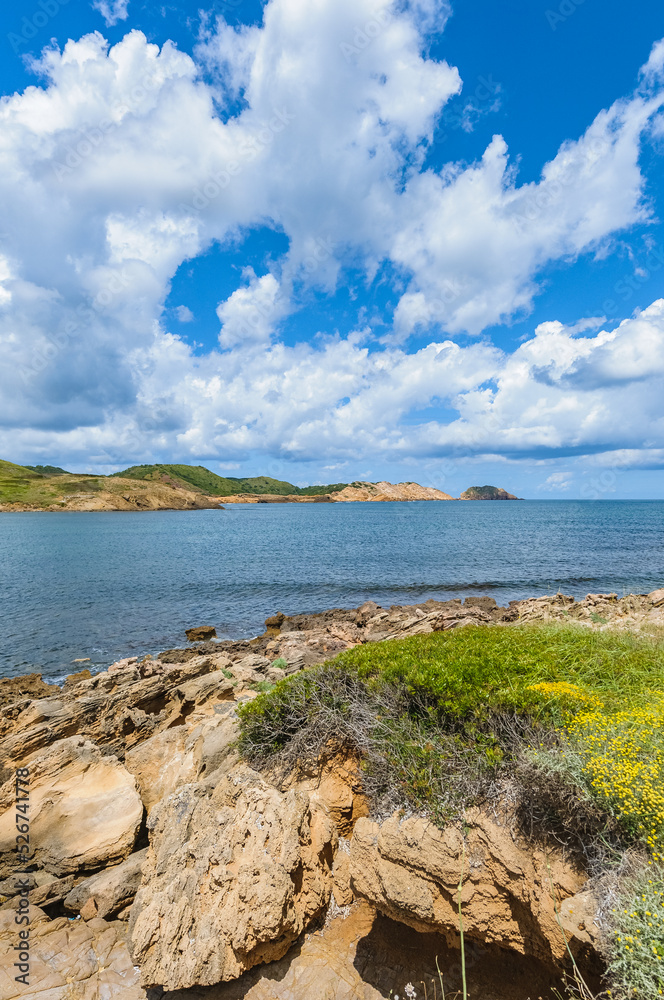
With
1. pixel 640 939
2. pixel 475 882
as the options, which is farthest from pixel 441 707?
pixel 640 939

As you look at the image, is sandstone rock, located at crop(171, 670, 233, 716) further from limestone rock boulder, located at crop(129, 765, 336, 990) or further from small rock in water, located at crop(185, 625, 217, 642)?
small rock in water, located at crop(185, 625, 217, 642)

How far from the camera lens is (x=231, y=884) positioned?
5902mm

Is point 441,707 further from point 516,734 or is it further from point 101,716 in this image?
point 101,716

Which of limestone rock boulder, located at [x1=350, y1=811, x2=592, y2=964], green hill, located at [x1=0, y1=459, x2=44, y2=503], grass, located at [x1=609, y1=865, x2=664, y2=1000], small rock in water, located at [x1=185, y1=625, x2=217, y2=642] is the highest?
green hill, located at [x1=0, y1=459, x2=44, y2=503]

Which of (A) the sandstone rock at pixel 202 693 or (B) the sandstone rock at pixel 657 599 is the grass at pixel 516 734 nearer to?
(A) the sandstone rock at pixel 202 693

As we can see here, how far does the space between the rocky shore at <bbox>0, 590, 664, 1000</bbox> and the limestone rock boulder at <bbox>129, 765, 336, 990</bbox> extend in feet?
0.06

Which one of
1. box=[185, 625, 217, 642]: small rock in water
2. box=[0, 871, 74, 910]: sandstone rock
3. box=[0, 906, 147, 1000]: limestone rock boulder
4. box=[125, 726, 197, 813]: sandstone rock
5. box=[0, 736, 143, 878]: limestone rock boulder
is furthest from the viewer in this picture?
box=[185, 625, 217, 642]: small rock in water

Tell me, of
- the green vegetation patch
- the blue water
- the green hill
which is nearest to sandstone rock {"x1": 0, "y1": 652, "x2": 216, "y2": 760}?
the green vegetation patch

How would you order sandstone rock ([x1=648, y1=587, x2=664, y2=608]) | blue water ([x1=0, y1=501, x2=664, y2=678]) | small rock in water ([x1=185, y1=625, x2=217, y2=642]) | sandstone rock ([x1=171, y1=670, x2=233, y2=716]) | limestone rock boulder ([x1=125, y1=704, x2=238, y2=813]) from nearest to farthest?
1. limestone rock boulder ([x1=125, y1=704, x2=238, y2=813])
2. sandstone rock ([x1=171, y1=670, x2=233, y2=716])
3. sandstone rock ([x1=648, y1=587, x2=664, y2=608])
4. small rock in water ([x1=185, y1=625, x2=217, y2=642])
5. blue water ([x1=0, y1=501, x2=664, y2=678])

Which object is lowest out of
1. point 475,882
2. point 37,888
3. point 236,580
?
point 236,580

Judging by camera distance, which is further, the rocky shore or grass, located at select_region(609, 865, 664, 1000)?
the rocky shore

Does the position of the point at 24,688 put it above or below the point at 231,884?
below

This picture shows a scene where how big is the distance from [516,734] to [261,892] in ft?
11.9

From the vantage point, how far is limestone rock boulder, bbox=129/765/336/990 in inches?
216
